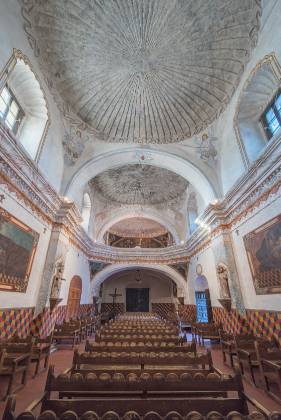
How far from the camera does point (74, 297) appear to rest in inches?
412

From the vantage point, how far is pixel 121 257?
15.0 meters

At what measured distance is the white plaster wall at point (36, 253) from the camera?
532cm

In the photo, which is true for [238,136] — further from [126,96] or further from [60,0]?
[60,0]

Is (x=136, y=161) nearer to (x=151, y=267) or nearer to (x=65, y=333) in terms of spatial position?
(x=65, y=333)

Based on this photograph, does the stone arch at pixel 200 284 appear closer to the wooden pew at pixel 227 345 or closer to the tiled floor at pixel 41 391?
the wooden pew at pixel 227 345

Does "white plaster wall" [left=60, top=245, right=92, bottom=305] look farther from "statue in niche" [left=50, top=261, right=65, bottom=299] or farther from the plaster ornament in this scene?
the plaster ornament

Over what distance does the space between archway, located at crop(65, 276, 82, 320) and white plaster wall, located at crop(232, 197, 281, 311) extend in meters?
7.85

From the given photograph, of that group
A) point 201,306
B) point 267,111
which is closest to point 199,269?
point 201,306

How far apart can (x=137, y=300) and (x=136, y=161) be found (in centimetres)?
1541

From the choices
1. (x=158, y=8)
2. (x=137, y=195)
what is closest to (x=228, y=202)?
(x=158, y=8)

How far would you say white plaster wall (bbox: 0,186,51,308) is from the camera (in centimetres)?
532

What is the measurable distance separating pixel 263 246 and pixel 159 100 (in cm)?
715

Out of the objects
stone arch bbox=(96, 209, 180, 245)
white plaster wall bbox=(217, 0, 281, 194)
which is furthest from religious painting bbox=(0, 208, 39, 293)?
stone arch bbox=(96, 209, 180, 245)

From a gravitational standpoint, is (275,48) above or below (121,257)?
above
